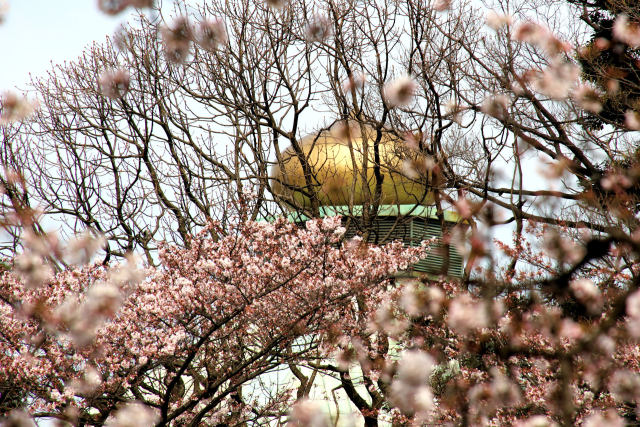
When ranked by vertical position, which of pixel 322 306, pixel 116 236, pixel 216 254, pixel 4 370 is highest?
pixel 116 236

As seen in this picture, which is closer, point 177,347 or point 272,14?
point 177,347

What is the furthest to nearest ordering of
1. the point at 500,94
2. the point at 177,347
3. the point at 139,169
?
the point at 139,169 < the point at 500,94 < the point at 177,347

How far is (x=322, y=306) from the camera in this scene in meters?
6.78

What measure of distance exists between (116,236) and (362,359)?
200 inches

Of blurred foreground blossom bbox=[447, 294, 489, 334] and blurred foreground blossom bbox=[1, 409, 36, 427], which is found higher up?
blurred foreground blossom bbox=[1, 409, 36, 427]

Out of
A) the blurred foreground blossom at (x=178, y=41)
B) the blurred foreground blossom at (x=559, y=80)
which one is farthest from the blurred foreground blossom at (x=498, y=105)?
the blurred foreground blossom at (x=178, y=41)

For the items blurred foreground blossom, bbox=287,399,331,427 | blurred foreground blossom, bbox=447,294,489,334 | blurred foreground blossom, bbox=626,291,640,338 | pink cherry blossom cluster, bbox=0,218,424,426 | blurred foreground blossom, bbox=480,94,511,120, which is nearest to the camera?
blurred foreground blossom, bbox=626,291,640,338

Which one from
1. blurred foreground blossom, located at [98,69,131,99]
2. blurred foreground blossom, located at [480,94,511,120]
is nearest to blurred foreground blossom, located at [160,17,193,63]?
blurred foreground blossom, located at [98,69,131,99]

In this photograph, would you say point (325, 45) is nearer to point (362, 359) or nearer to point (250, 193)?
point (250, 193)


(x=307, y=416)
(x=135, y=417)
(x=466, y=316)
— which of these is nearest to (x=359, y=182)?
(x=307, y=416)

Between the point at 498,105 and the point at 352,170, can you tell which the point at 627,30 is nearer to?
the point at 498,105

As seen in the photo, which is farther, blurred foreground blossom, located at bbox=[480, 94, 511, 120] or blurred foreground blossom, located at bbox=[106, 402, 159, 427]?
blurred foreground blossom, located at bbox=[480, 94, 511, 120]

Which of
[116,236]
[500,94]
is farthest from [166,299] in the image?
[500,94]

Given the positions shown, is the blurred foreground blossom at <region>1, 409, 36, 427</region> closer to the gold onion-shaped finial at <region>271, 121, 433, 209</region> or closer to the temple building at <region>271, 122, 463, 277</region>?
the temple building at <region>271, 122, 463, 277</region>
